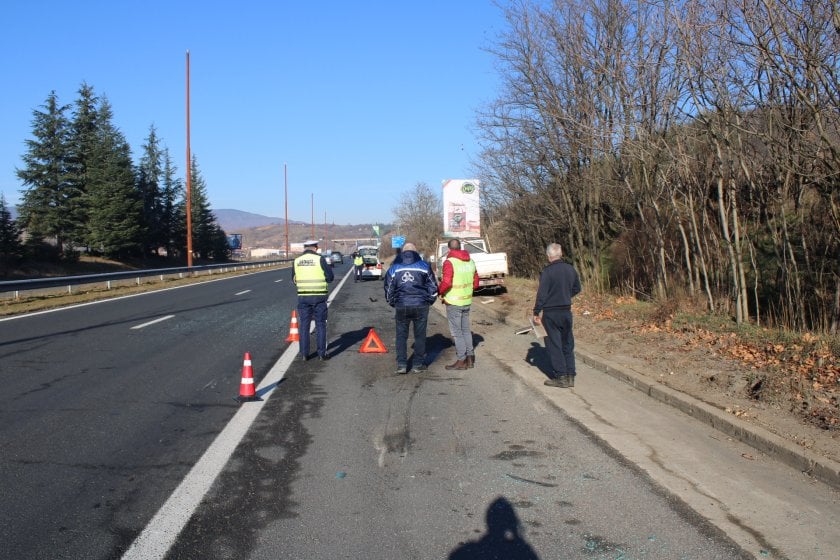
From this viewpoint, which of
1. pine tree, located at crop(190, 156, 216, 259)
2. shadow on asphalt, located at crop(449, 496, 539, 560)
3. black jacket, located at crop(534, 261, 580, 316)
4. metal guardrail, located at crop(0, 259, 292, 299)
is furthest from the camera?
pine tree, located at crop(190, 156, 216, 259)

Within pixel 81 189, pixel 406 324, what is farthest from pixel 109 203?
pixel 406 324

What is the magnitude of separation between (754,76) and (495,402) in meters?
6.89

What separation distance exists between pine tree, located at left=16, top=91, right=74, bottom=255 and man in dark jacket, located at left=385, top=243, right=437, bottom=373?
5020 centimetres

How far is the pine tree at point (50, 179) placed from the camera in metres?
53.0

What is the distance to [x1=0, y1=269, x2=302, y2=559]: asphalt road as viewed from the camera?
452 cm

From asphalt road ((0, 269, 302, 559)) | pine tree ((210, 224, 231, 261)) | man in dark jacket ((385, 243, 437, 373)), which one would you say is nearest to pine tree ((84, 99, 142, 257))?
pine tree ((210, 224, 231, 261))

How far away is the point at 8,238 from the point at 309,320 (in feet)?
132

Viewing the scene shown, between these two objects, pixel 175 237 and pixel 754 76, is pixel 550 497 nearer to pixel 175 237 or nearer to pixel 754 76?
pixel 754 76

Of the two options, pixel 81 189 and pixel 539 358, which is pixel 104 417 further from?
pixel 81 189

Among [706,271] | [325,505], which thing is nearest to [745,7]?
[706,271]

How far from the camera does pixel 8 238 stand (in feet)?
142

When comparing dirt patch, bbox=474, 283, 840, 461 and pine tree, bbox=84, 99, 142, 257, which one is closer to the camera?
dirt patch, bbox=474, 283, 840, 461

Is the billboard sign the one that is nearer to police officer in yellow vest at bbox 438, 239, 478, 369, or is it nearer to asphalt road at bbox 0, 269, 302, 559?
asphalt road at bbox 0, 269, 302, 559

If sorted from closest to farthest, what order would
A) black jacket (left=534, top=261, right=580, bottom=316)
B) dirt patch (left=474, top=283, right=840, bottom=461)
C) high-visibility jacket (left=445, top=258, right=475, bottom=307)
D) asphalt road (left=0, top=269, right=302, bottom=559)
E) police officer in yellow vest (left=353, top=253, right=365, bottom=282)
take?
asphalt road (left=0, top=269, right=302, bottom=559) → dirt patch (left=474, top=283, right=840, bottom=461) → black jacket (left=534, top=261, right=580, bottom=316) → high-visibility jacket (left=445, top=258, right=475, bottom=307) → police officer in yellow vest (left=353, top=253, right=365, bottom=282)
